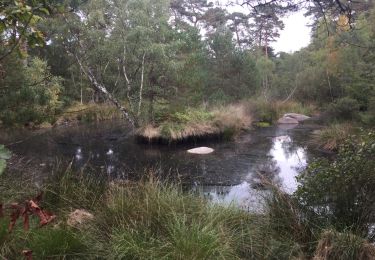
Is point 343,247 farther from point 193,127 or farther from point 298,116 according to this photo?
point 298,116

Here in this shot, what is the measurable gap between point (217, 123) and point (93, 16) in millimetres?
Answer: 7406

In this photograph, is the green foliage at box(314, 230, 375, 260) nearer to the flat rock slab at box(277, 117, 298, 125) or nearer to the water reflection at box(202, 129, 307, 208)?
the water reflection at box(202, 129, 307, 208)

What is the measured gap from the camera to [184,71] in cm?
2273

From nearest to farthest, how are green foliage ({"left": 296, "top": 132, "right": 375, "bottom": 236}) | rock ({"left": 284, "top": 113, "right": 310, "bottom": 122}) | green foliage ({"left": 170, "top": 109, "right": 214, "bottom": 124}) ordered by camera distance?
green foliage ({"left": 296, "top": 132, "right": 375, "bottom": 236}) → green foliage ({"left": 170, "top": 109, "right": 214, "bottom": 124}) → rock ({"left": 284, "top": 113, "right": 310, "bottom": 122})

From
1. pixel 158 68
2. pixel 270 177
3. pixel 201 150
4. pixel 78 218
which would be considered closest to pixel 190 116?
pixel 201 150

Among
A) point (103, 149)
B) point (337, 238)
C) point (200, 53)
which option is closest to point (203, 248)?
point (337, 238)

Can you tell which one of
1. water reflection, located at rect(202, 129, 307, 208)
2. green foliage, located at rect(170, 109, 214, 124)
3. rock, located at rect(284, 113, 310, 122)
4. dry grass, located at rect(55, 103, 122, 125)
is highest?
green foliage, located at rect(170, 109, 214, 124)

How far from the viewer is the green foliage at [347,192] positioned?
13.0 feet

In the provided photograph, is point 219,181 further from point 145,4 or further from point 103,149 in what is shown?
point 145,4

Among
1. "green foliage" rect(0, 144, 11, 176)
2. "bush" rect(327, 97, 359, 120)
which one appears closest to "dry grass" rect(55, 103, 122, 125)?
"bush" rect(327, 97, 359, 120)

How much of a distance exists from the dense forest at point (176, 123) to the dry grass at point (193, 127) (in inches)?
2.2

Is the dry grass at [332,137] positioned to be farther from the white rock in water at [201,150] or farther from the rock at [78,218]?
the rock at [78,218]

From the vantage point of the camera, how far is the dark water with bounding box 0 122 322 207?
9188 millimetres

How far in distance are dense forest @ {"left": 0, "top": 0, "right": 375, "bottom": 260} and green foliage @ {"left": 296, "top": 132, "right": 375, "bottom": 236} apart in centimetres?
1
